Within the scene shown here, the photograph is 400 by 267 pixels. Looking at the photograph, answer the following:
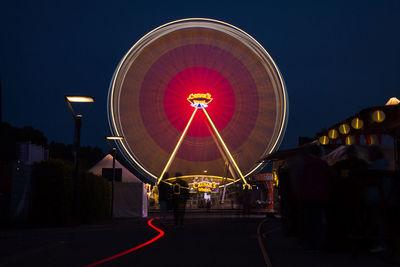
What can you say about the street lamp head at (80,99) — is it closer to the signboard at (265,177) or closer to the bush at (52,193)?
the bush at (52,193)

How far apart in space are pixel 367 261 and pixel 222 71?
25880 millimetres

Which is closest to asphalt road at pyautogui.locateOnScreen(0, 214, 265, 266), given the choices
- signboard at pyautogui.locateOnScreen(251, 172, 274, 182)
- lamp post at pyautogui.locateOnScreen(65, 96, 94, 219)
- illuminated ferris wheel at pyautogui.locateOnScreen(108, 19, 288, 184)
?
lamp post at pyautogui.locateOnScreen(65, 96, 94, 219)

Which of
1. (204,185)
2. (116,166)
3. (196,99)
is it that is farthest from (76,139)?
(204,185)

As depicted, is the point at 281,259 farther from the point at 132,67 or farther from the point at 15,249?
the point at 132,67

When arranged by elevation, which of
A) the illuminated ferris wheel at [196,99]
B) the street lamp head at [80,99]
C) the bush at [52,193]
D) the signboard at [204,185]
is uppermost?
the illuminated ferris wheel at [196,99]

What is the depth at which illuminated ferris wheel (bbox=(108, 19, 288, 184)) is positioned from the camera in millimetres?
29172

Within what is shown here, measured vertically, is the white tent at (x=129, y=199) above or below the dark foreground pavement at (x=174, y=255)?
above

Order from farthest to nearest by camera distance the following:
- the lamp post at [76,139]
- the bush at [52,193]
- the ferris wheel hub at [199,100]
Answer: the ferris wheel hub at [199,100] < the lamp post at [76,139] < the bush at [52,193]

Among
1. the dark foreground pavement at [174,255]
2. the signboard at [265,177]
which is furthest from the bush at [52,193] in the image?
the signboard at [265,177]

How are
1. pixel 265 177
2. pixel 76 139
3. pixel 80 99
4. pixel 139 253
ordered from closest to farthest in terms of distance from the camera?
pixel 139 253 < pixel 80 99 < pixel 76 139 < pixel 265 177

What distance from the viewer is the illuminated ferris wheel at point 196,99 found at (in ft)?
95.7

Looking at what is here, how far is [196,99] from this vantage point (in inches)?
1212

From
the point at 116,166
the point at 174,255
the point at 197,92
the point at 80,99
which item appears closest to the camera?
the point at 174,255

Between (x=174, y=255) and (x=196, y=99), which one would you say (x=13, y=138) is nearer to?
(x=196, y=99)
